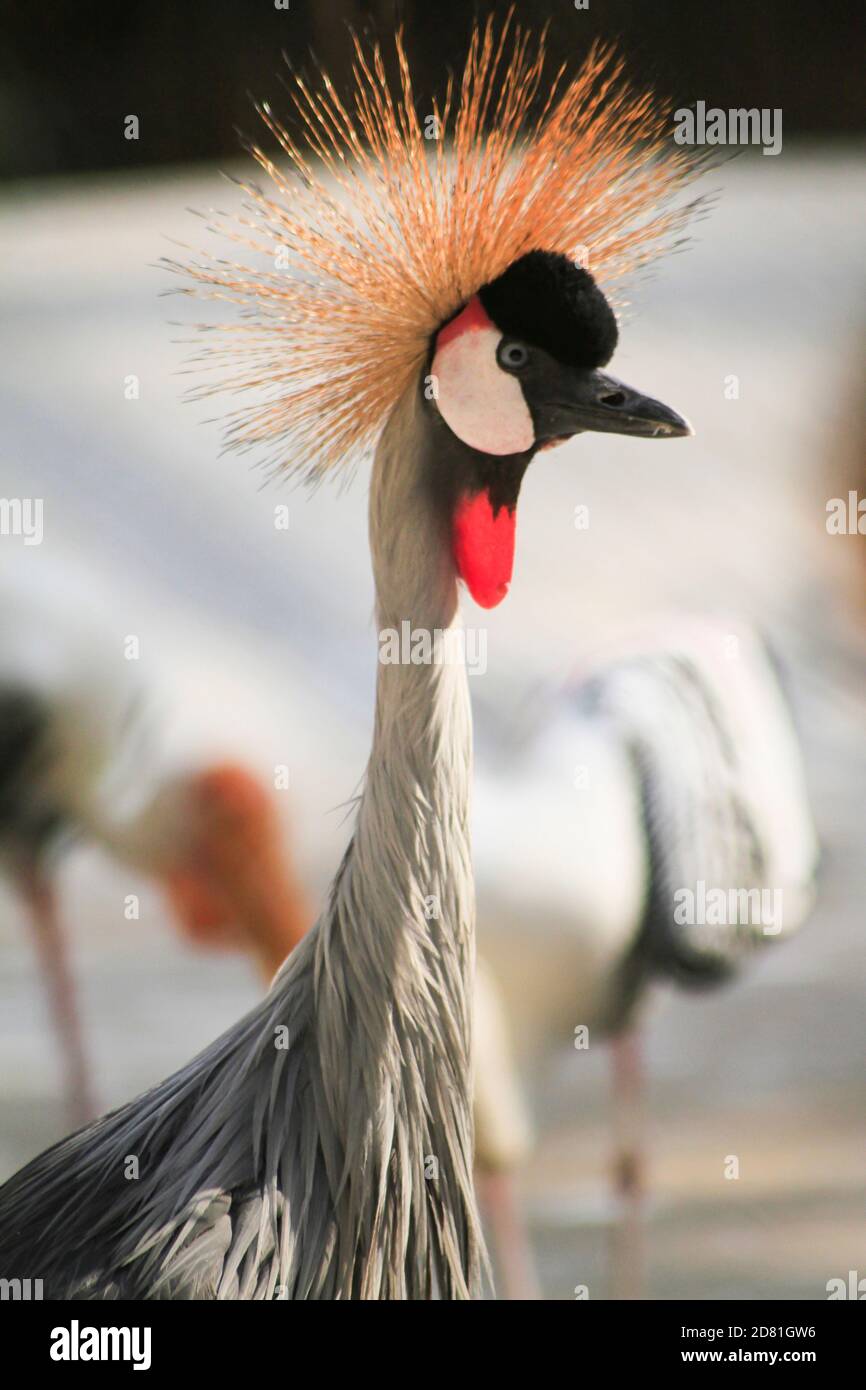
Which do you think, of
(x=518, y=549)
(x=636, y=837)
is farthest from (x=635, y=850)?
(x=518, y=549)

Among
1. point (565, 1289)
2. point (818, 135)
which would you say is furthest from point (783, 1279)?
point (818, 135)

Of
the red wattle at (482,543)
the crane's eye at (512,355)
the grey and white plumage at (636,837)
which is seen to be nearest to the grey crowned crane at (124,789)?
the grey and white plumage at (636,837)

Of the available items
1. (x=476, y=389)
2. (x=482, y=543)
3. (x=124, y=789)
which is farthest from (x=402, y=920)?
(x=124, y=789)

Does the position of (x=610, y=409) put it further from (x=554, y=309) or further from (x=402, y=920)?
(x=402, y=920)

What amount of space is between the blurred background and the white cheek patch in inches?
19.4

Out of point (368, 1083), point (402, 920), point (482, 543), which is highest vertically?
point (482, 543)

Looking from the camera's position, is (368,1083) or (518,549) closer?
(368,1083)

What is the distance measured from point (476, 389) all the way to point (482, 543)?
0.14 metres

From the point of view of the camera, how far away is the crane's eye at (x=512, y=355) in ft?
4.02

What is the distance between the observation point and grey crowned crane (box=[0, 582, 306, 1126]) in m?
1.71

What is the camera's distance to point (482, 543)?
1236 mm

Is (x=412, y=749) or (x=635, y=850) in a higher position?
(x=412, y=749)

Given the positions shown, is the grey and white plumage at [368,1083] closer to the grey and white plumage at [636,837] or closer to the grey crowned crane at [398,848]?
the grey crowned crane at [398,848]

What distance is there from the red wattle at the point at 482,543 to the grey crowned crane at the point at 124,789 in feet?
1.89
